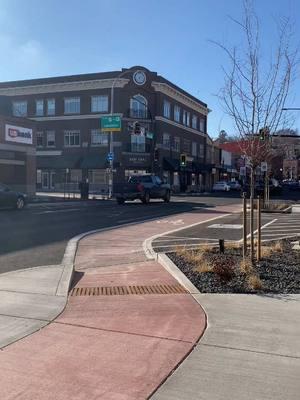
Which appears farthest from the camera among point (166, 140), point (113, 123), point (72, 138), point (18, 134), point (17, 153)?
point (166, 140)

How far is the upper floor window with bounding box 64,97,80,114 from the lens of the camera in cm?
6434

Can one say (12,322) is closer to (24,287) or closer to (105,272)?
(24,287)

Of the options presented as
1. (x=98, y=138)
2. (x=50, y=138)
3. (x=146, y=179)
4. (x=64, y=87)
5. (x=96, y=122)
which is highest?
(x=64, y=87)

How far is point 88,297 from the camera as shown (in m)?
6.99

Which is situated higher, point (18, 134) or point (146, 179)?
point (18, 134)

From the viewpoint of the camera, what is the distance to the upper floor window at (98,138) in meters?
62.9

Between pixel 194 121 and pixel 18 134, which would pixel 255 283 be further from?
pixel 194 121

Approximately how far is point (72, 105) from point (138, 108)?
8.22 metres

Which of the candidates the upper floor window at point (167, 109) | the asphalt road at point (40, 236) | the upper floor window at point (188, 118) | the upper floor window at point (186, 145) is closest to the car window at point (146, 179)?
the asphalt road at point (40, 236)

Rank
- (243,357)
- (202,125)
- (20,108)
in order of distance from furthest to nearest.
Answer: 1. (202,125)
2. (20,108)
3. (243,357)

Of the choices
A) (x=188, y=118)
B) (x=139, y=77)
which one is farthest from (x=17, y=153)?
(x=188, y=118)

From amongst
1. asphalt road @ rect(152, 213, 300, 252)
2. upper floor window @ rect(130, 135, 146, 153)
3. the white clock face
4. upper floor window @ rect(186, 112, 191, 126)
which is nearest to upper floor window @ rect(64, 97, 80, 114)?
the white clock face

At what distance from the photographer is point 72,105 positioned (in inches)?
2547

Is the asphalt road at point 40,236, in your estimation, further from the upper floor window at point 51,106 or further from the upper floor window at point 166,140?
the upper floor window at point 51,106
